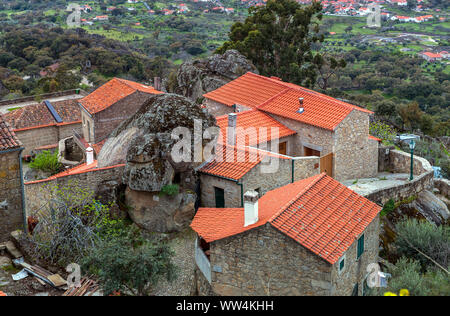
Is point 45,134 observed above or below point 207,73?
below

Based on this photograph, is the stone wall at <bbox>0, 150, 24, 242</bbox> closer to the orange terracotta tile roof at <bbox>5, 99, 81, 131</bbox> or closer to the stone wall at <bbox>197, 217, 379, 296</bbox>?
the stone wall at <bbox>197, 217, 379, 296</bbox>

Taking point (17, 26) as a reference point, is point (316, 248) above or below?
above

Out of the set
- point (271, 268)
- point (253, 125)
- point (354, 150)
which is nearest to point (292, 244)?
point (271, 268)

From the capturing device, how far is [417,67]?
76562 millimetres

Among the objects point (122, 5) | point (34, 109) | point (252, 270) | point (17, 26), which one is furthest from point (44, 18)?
point (252, 270)

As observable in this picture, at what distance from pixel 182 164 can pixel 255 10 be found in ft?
80.8

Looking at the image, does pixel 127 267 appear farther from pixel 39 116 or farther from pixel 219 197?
pixel 39 116

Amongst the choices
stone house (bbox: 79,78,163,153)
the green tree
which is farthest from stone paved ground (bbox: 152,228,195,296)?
the green tree

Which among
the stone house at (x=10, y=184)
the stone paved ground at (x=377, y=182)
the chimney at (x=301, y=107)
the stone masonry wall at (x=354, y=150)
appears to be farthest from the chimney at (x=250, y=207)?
the chimney at (x=301, y=107)

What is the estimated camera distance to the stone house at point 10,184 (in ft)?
53.4

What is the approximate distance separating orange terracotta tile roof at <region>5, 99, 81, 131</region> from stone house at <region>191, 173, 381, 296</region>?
23.7 m

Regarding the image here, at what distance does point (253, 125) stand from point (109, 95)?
10.8 meters

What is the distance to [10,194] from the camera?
16.5 m
